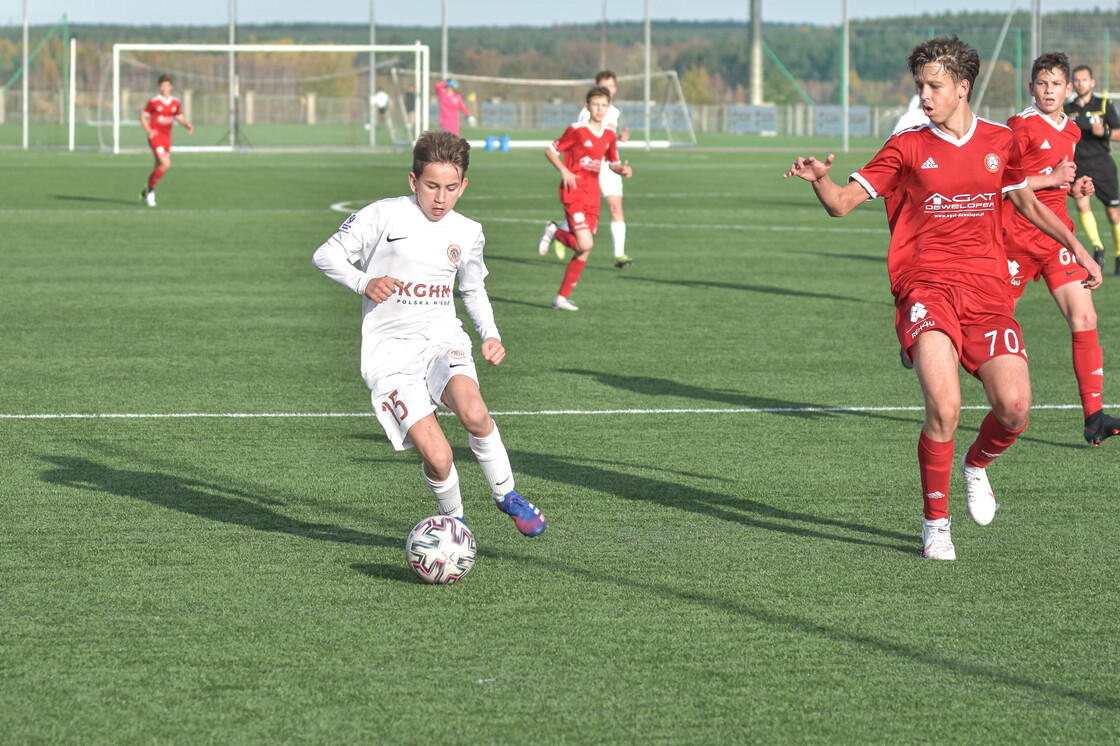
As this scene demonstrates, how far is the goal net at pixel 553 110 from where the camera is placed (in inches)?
2361

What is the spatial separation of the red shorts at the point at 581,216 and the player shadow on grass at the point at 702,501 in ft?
20.3

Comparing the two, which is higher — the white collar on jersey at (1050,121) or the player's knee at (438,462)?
the white collar on jersey at (1050,121)

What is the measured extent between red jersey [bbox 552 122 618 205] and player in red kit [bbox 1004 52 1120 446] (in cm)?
546

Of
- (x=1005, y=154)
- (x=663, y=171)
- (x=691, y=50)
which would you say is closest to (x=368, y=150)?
(x=663, y=171)

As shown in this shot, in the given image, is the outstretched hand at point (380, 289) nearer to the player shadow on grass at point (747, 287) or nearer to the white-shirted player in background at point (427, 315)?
the white-shirted player in background at point (427, 315)

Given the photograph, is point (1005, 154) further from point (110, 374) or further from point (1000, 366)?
point (110, 374)

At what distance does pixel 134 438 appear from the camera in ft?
25.4

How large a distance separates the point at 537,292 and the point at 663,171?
77.6ft

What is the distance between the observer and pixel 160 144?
25469 millimetres

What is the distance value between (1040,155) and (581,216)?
5483 millimetres

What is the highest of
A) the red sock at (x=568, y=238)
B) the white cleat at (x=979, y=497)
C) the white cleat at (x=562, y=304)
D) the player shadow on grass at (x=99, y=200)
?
the player shadow on grass at (x=99, y=200)

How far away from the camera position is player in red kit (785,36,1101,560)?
5512 millimetres

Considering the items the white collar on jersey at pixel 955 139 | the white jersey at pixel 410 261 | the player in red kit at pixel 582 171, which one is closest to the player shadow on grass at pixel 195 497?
the white jersey at pixel 410 261

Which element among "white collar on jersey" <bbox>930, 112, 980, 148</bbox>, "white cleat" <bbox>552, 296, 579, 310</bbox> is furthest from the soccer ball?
"white cleat" <bbox>552, 296, 579, 310</bbox>
